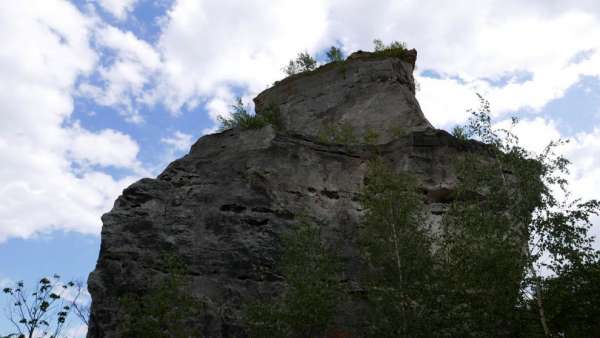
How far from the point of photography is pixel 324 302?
13.4 metres

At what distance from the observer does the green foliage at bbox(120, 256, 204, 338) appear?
13637mm

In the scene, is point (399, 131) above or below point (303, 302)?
above

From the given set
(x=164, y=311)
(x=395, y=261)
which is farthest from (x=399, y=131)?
(x=164, y=311)

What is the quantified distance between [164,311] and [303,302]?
371 cm

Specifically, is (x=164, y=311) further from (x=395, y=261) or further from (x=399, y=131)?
(x=399, y=131)

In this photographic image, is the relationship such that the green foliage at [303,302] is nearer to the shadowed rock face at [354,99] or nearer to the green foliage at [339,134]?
the green foliage at [339,134]

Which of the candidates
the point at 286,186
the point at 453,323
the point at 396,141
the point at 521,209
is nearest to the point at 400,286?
the point at 453,323

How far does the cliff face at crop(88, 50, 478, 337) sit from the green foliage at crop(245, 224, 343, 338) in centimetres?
168

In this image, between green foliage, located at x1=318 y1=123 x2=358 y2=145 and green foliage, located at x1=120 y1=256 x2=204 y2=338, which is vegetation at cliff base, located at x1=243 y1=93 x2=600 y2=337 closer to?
green foliage, located at x1=120 y1=256 x2=204 y2=338

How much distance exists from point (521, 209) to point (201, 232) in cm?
970

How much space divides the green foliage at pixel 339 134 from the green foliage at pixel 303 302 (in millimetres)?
8516

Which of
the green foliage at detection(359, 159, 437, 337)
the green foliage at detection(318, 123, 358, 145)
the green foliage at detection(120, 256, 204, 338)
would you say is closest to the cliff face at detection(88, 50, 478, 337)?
the green foliage at detection(120, 256, 204, 338)

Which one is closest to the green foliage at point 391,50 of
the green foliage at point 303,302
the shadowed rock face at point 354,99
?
the shadowed rock face at point 354,99

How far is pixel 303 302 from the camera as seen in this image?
43.9ft
